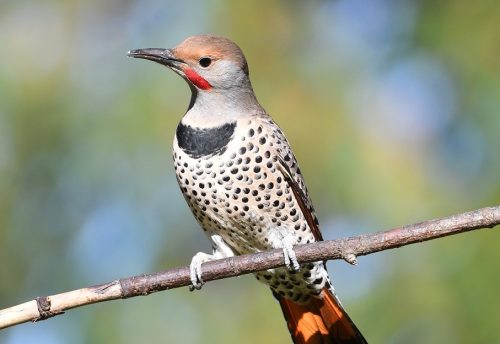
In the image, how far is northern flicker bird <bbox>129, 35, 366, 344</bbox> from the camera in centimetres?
432

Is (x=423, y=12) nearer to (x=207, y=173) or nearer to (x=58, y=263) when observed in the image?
(x=207, y=173)

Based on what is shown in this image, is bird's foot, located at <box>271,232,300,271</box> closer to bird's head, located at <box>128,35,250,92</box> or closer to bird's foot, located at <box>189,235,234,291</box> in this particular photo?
bird's foot, located at <box>189,235,234,291</box>

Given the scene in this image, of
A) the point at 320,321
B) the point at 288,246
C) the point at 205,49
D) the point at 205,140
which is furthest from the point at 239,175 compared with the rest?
the point at 320,321

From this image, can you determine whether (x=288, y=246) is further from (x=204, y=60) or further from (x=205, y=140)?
(x=204, y=60)

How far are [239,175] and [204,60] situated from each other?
0.56 meters

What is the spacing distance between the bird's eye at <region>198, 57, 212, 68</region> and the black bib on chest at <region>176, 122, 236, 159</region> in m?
0.30

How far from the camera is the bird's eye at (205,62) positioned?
14.6 ft

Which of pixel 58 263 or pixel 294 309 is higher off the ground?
pixel 58 263

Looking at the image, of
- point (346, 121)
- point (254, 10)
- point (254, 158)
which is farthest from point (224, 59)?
point (254, 10)

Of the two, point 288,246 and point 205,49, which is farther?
point 205,49

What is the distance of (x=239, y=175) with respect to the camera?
431cm

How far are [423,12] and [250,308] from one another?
204 centimetres

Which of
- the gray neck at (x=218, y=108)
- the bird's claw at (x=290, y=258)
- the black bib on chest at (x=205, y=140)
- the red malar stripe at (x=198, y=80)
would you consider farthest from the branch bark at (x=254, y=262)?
the red malar stripe at (x=198, y=80)

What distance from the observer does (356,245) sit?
3510 mm
